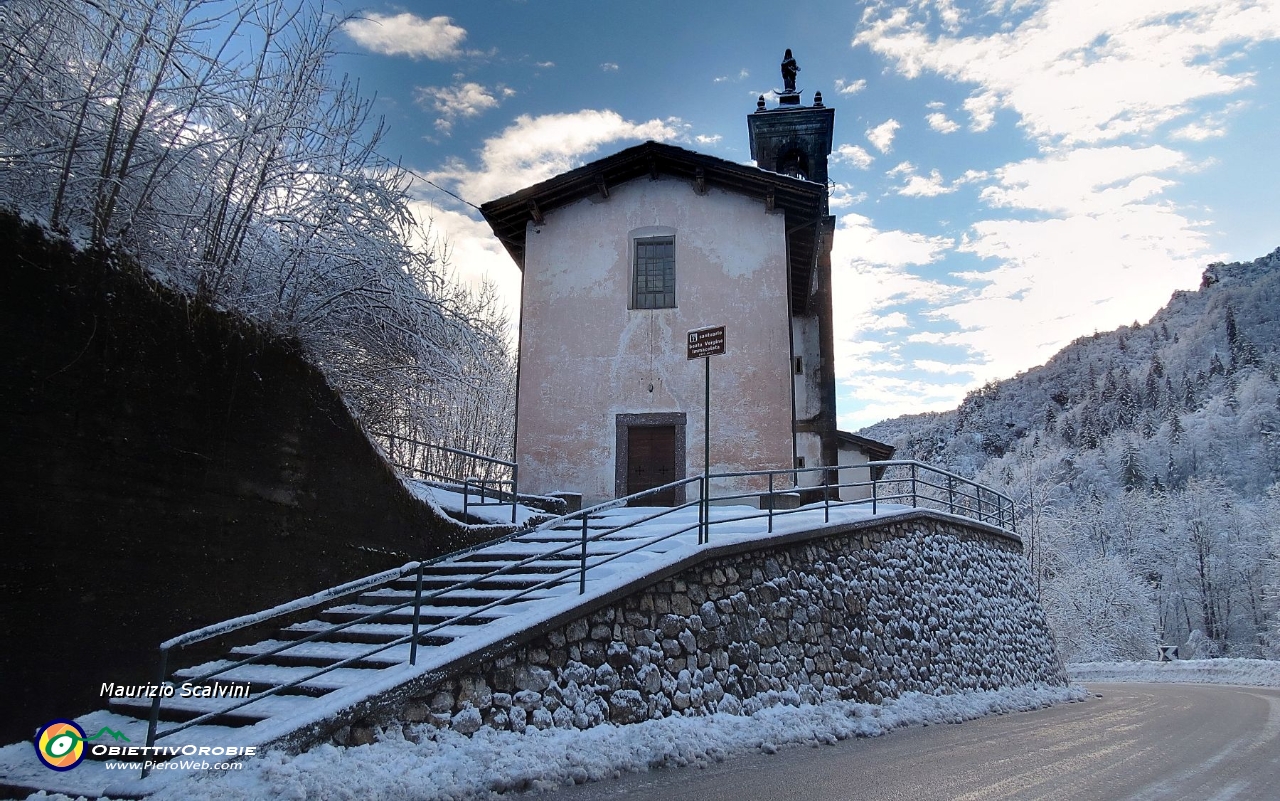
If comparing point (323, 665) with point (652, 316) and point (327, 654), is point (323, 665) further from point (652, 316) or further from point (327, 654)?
point (652, 316)

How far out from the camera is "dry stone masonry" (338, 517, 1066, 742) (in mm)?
6336

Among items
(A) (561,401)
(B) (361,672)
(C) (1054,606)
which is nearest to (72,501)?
(B) (361,672)

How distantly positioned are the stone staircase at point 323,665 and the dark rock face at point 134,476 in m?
0.40

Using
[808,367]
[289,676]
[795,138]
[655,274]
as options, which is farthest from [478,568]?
[795,138]

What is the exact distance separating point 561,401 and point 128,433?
846cm

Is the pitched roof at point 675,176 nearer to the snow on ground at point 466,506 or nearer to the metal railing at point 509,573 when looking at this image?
the metal railing at point 509,573

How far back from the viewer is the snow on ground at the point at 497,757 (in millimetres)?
4543

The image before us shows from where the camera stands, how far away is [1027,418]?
469 ft

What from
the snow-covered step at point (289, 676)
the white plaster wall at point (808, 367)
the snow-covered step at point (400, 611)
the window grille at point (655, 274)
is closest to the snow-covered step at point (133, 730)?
the snow-covered step at point (289, 676)

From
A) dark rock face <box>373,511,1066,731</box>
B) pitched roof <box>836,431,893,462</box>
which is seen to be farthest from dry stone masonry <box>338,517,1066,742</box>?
pitched roof <box>836,431,893,462</box>

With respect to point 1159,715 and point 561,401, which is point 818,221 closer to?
point 561,401

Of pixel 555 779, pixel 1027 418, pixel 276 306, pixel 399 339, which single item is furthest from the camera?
pixel 1027 418

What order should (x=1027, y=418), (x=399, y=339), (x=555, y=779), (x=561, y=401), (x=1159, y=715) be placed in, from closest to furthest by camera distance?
(x=555, y=779), (x=399, y=339), (x=1159, y=715), (x=561, y=401), (x=1027, y=418)

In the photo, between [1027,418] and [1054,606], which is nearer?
[1054,606]
